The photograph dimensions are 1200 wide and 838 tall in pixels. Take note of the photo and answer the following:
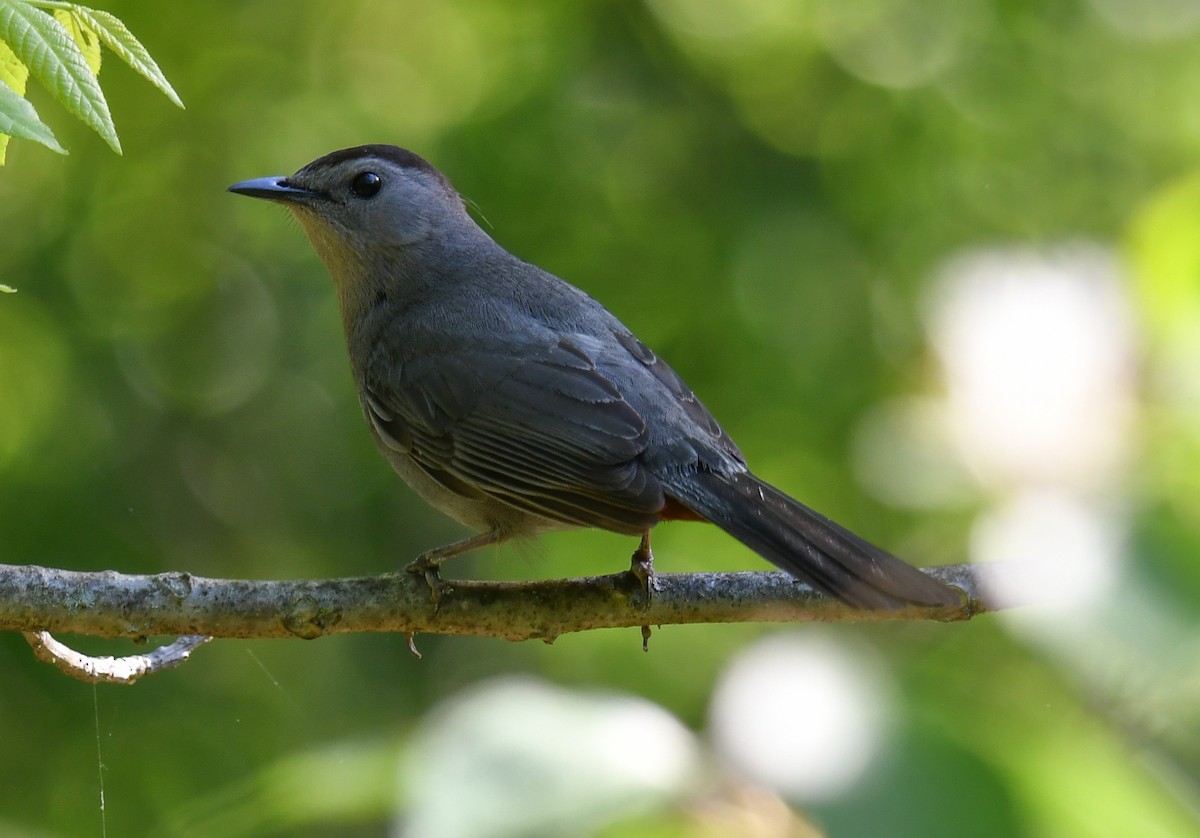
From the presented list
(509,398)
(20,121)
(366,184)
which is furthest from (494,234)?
(20,121)

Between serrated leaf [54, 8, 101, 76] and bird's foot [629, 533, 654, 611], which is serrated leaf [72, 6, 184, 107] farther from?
bird's foot [629, 533, 654, 611]

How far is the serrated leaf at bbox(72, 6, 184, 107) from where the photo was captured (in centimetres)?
217

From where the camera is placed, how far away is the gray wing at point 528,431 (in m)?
3.34

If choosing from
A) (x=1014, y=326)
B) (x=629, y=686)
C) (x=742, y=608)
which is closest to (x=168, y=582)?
(x=742, y=608)

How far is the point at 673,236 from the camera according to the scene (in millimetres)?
6043

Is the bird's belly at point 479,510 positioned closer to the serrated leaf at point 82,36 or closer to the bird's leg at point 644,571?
the bird's leg at point 644,571

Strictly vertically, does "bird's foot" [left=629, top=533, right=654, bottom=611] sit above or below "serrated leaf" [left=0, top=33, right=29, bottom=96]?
above

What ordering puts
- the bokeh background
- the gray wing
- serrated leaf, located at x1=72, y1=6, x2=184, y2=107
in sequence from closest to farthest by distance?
serrated leaf, located at x1=72, y1=6, x2=184, y2=107 < the gray wing < the bokeh background

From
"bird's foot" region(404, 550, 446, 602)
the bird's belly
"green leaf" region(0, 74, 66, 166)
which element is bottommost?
"green leaf" region(0, 74, 66, 166)

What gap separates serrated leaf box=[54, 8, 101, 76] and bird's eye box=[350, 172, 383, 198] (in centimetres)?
229

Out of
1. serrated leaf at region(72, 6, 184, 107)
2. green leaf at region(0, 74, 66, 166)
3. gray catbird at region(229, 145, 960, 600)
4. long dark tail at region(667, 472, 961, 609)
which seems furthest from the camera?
gray catbird at region(229, 145, 960, 600)

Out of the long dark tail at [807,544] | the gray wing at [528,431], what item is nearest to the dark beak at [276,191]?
the gray wing at [528,431]

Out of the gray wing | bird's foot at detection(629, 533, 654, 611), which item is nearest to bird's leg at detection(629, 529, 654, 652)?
bird's foot at detection(629, 533, 654, 611)

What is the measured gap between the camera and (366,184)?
4.68 meters
